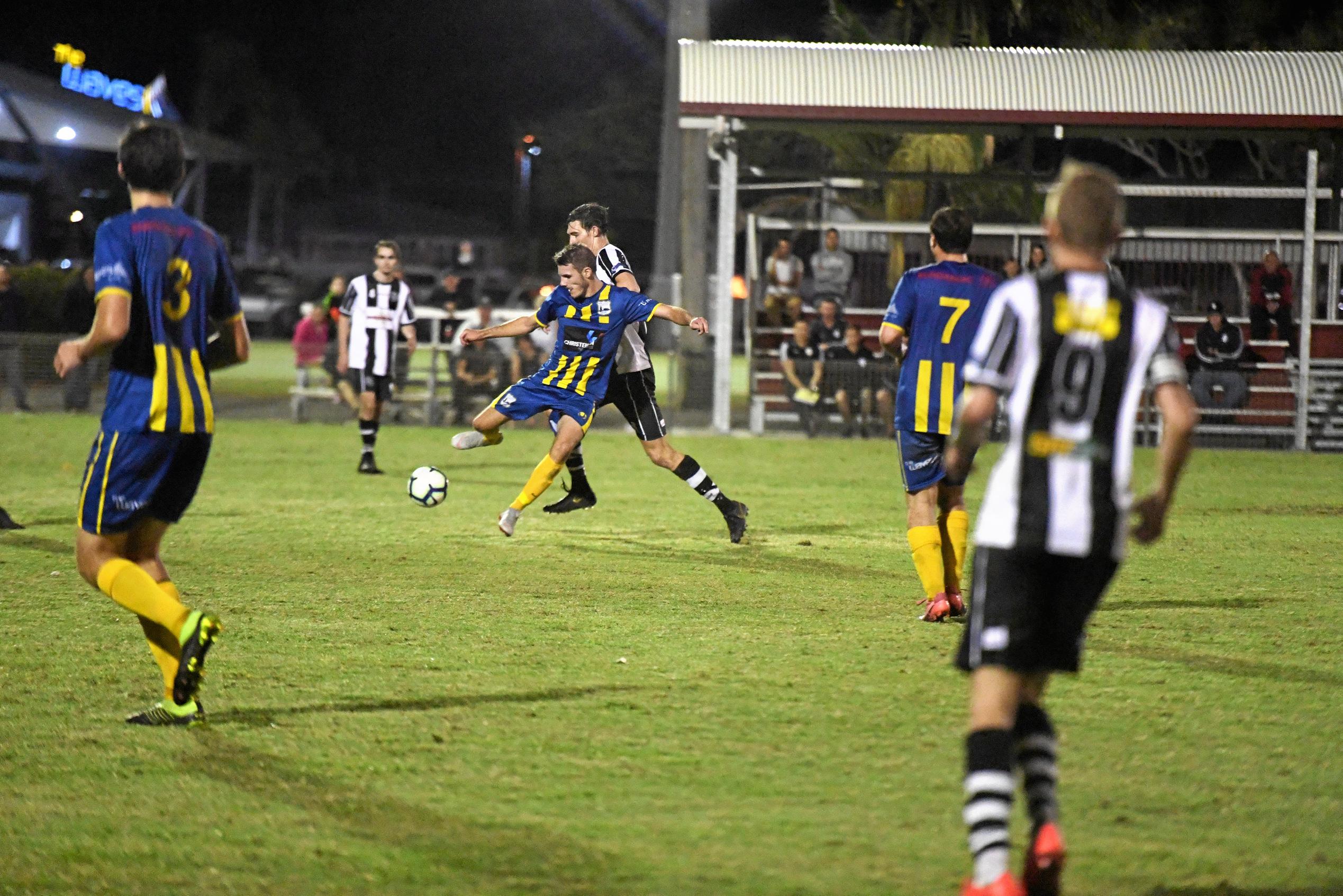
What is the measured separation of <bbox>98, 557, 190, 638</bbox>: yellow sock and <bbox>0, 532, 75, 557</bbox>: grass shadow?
14.6 ft

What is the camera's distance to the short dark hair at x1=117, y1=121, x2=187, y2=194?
511cm

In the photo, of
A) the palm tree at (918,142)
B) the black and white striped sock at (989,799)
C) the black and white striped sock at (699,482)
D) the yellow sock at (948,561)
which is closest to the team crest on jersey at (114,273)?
the black and white striped sock at (989,799)

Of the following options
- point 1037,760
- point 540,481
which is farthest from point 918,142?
point 1037,760

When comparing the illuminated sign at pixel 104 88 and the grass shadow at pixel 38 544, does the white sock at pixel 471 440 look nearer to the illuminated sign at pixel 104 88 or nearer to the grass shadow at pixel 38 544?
the grass shadow at pixel 38 544

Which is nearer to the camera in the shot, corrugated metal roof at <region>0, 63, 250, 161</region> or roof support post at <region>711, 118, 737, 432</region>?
roof support post at <region>711, 118, 737, 432</region>

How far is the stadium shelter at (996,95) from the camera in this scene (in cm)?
1819

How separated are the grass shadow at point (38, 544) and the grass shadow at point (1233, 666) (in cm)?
630

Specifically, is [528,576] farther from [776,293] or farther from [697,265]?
[697,265]

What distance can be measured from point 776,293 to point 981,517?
16330 mm

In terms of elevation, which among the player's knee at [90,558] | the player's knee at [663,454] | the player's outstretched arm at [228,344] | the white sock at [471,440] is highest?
the player's outstretched arm at [228,344]

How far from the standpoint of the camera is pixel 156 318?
201 inches

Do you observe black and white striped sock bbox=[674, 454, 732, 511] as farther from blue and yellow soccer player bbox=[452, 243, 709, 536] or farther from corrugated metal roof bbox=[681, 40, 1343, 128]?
corrugated metal roof bbox=[681, 40, 1343, 128]

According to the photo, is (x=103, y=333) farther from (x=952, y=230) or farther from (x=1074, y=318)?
(x=952, y=230)

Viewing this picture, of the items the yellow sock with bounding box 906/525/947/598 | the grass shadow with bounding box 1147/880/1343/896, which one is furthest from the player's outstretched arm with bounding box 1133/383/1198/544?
the yellow sock with bounding box 906/525/947/598
